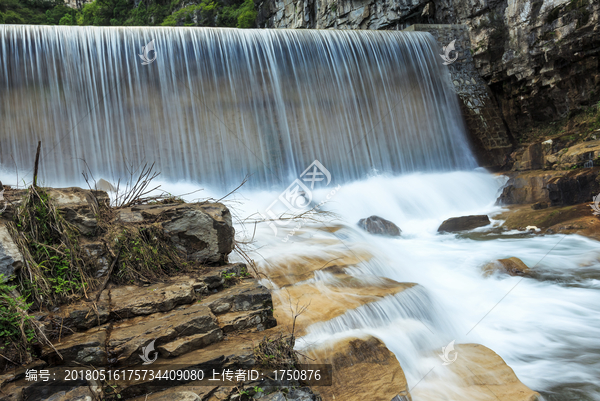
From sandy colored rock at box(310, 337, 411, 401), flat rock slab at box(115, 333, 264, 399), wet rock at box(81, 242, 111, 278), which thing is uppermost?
wet rock at box(81, 242, 111, 278)

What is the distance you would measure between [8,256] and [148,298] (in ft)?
3.11

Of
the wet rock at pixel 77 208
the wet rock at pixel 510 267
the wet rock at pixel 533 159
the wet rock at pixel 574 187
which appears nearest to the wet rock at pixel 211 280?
the wet rock at pixel 77 208

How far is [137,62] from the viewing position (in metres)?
10.2

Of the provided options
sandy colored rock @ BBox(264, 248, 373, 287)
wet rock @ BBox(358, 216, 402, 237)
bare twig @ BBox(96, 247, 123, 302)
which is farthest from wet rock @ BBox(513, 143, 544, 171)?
bare twig @ BBox(96, 247, 123, 302)

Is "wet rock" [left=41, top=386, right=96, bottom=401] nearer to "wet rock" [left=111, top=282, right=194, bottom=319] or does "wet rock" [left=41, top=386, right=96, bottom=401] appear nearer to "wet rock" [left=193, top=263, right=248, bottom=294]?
"wet rock" [left=111, top=282, right=194, bottom=319]

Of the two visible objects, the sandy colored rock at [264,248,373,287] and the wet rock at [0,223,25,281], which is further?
the sandy colored rock at [264,248,373,287]

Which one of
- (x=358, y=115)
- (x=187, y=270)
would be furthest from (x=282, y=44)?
(x=187, y=270)

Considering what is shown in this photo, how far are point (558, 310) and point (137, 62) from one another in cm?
1040

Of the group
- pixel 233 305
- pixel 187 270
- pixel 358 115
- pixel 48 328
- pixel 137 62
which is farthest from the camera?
pixel 358 115

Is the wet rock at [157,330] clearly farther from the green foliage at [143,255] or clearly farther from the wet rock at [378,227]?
the wet rock at [378,227]

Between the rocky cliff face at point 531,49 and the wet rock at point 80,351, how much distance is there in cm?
1237

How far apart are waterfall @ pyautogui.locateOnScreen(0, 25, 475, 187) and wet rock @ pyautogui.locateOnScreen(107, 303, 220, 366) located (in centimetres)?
770

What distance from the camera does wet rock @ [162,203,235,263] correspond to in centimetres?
361

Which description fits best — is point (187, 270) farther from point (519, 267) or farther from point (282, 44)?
point (282, 44)
